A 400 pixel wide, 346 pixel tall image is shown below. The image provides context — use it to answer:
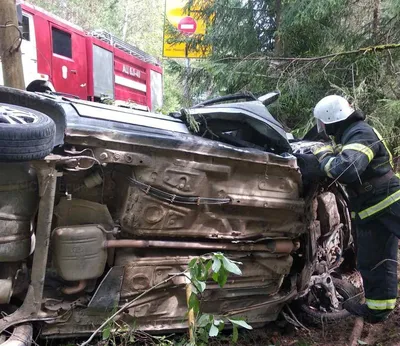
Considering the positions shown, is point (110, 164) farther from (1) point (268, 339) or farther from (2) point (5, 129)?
(1) point (268, 339)

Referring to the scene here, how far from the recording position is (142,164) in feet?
7.99

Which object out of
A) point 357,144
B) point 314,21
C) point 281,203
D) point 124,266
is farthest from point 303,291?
point 314,21

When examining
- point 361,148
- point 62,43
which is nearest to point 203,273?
point 361,148

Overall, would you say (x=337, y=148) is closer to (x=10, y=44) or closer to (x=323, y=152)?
(x=323, y=152)

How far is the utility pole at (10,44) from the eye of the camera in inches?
143

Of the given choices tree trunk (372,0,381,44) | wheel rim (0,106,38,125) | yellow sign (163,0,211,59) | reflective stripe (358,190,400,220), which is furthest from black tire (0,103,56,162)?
yellow sign (163,0,211,59)

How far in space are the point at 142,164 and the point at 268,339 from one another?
1.61 meters

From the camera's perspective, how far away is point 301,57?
554 centimetres

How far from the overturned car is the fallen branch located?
0.42 metres

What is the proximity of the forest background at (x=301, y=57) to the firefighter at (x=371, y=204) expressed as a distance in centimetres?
64

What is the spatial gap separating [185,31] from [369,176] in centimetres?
461

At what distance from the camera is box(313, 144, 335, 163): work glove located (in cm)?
303

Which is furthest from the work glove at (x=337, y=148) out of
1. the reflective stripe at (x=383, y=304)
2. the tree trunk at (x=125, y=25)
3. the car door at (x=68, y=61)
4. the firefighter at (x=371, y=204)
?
the tree trunk at (x=125, y=25)

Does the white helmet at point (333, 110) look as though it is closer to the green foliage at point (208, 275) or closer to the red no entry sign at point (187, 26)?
the green foliage at point (208, 275)
